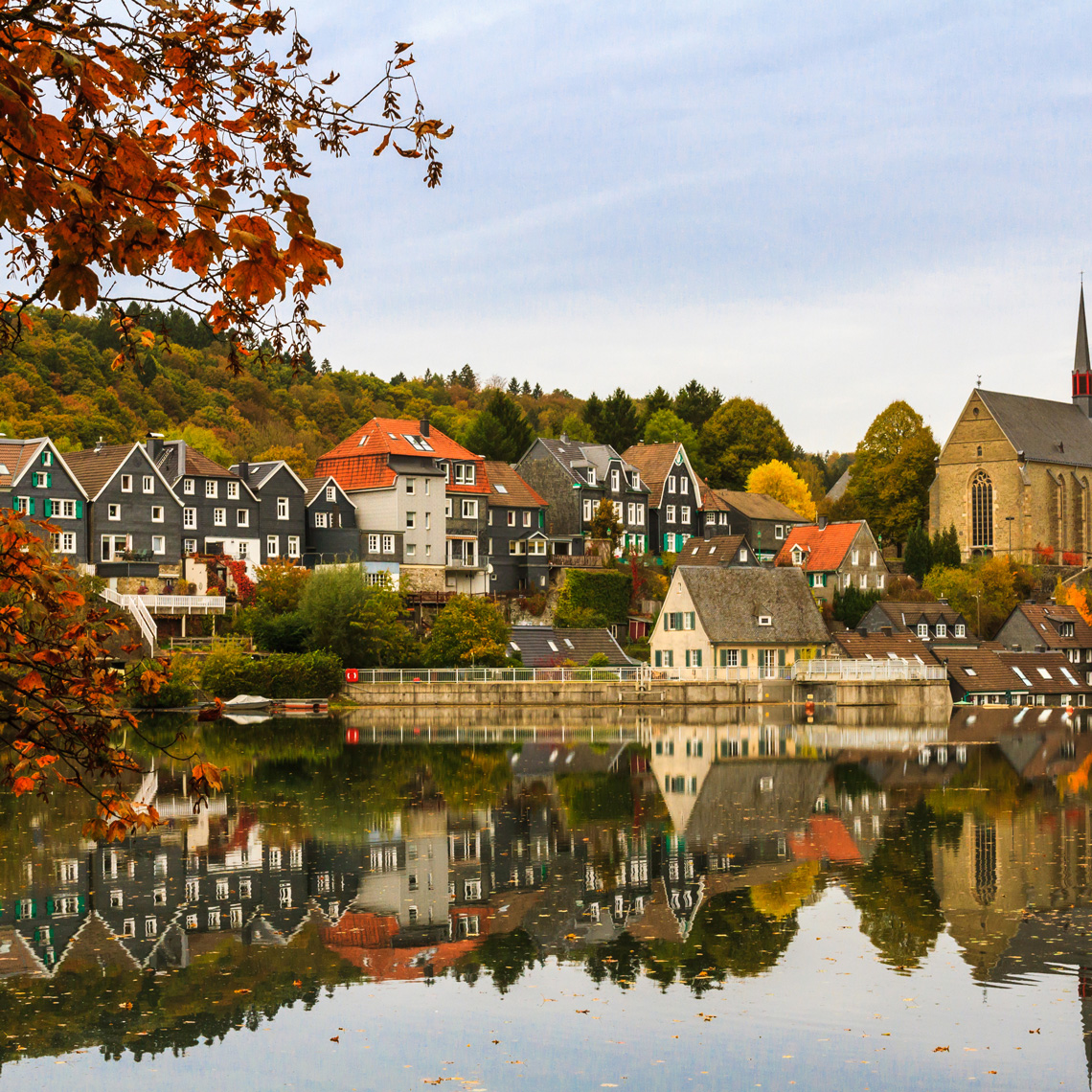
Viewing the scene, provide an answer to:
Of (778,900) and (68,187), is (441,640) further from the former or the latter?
(68,187)

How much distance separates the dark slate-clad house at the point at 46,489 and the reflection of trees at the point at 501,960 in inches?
2133

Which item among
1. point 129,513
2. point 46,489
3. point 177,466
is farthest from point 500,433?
point 46,489

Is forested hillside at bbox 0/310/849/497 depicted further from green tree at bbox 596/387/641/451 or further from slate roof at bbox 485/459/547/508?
slate roof at bbox 485/459/547/508

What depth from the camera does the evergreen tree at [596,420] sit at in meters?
118

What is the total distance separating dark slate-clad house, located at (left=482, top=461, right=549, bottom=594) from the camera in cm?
8394

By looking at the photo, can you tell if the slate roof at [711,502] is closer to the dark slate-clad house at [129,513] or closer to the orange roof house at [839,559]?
the orange roof house at [839,559]

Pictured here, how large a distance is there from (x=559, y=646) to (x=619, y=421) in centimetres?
4733

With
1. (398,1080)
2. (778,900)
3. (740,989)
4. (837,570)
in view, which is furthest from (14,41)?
(837,570)

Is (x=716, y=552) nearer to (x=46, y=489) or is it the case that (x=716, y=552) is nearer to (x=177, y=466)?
(x=177, y=466)

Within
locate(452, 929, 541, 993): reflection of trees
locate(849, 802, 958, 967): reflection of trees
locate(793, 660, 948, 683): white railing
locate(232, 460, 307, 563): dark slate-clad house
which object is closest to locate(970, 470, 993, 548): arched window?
locate(793, 660, 948, 683): white railing

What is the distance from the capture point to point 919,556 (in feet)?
325

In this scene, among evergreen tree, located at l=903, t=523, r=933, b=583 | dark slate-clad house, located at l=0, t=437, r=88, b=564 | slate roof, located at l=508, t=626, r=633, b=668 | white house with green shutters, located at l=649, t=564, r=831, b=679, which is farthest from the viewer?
evergreen tree, located at l=903, t=523, r=933, b=583

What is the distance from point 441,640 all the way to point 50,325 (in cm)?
5970

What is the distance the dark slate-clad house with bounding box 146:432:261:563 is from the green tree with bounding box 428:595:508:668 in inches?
548
